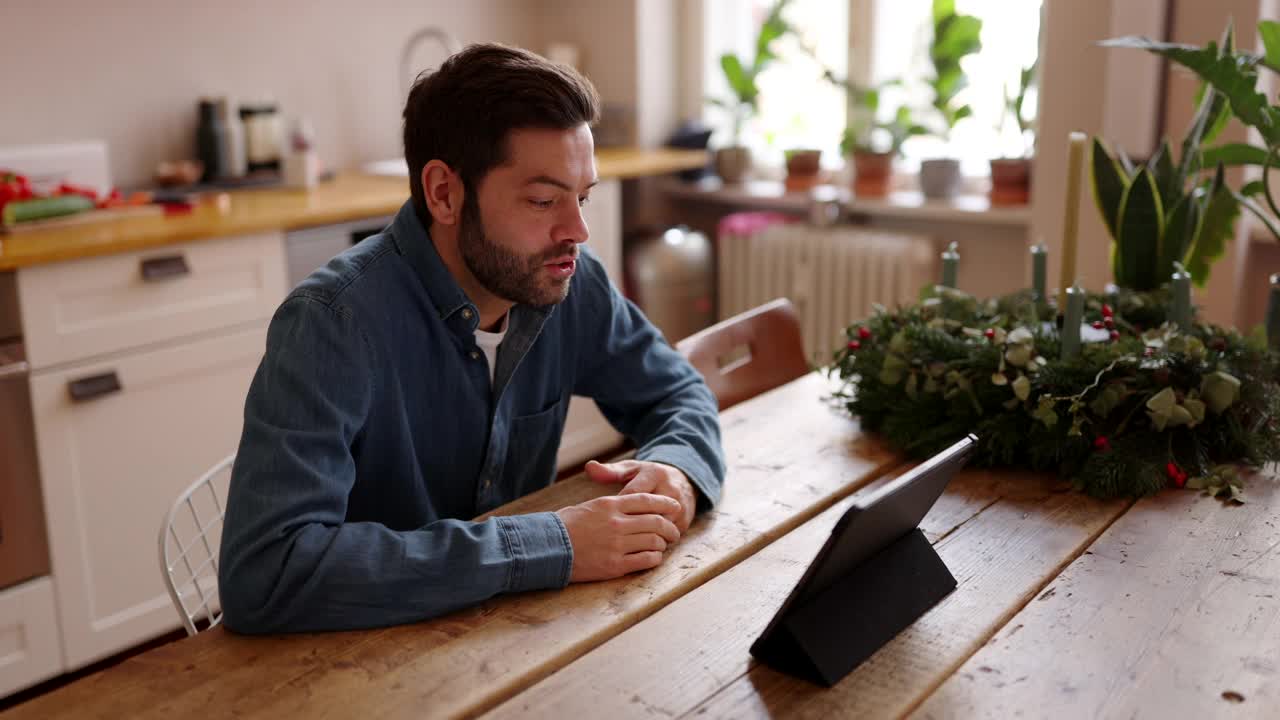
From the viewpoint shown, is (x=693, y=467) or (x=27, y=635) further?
(x=27, y=635)

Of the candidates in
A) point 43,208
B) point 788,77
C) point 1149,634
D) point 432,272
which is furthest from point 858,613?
point 788,77

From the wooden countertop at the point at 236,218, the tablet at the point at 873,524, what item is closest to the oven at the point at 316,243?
the wooden countertop at the point at 236,218

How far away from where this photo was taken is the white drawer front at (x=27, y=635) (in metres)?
2.40

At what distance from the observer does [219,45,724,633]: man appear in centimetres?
121

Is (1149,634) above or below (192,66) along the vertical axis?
below

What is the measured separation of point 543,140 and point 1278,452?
105cm

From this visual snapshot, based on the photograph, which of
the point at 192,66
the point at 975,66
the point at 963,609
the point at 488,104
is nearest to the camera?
the point at 963,609

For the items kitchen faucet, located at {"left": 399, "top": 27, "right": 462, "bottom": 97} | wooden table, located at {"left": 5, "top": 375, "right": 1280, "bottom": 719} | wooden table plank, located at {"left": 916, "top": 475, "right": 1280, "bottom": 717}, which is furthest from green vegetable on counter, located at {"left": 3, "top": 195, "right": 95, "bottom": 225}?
wooden table plank, located at {"left": 916, "top": 475, "right": 1280, "bottom": 717}

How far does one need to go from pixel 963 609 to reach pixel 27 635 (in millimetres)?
2012

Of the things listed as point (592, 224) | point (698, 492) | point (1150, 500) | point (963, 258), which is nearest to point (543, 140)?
point (698, 492)

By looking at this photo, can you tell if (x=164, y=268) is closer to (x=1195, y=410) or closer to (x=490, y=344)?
(x=490, y=344)

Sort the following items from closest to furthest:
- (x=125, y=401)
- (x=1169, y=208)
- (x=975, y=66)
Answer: (x=1169, y=208), (x=125, y=401), (x=975, y=66)

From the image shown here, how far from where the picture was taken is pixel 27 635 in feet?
8.00

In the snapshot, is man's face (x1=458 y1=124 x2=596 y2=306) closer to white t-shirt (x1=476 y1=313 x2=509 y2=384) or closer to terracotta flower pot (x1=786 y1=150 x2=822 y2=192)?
white t-shirt (x1=476 y1=313 x2=509 y2=384)
